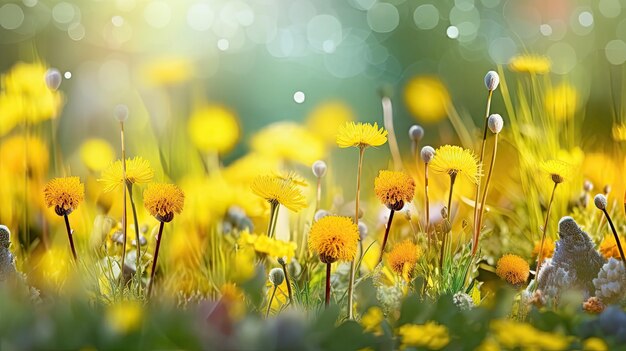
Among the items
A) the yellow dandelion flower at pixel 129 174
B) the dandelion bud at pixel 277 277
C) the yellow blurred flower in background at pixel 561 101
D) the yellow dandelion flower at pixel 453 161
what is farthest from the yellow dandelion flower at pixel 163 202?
the yellow blurred flower in background at pixel 561 101

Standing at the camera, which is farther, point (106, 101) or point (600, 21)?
point (600, 21)

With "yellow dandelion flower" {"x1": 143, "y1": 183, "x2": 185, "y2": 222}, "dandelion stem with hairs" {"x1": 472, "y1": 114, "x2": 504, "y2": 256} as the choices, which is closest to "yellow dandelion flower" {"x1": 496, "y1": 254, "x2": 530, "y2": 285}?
"dandelion stem with hairs" {"x1": 472, "y1": 114, "x2": 504, "y2": 256}

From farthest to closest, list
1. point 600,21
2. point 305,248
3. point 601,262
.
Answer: point 600,21 → point 305,248 → point 601,262

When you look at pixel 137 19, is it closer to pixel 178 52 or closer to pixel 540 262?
pixel 178 52

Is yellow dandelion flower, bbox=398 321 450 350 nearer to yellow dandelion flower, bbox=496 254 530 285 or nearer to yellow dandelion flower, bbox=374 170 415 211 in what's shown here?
yellow dandelion flower, bbox=374 170 415 211

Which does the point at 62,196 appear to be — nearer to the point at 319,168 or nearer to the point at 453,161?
the point at 319,168

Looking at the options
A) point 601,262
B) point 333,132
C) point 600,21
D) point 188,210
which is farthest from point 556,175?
point 188,210
